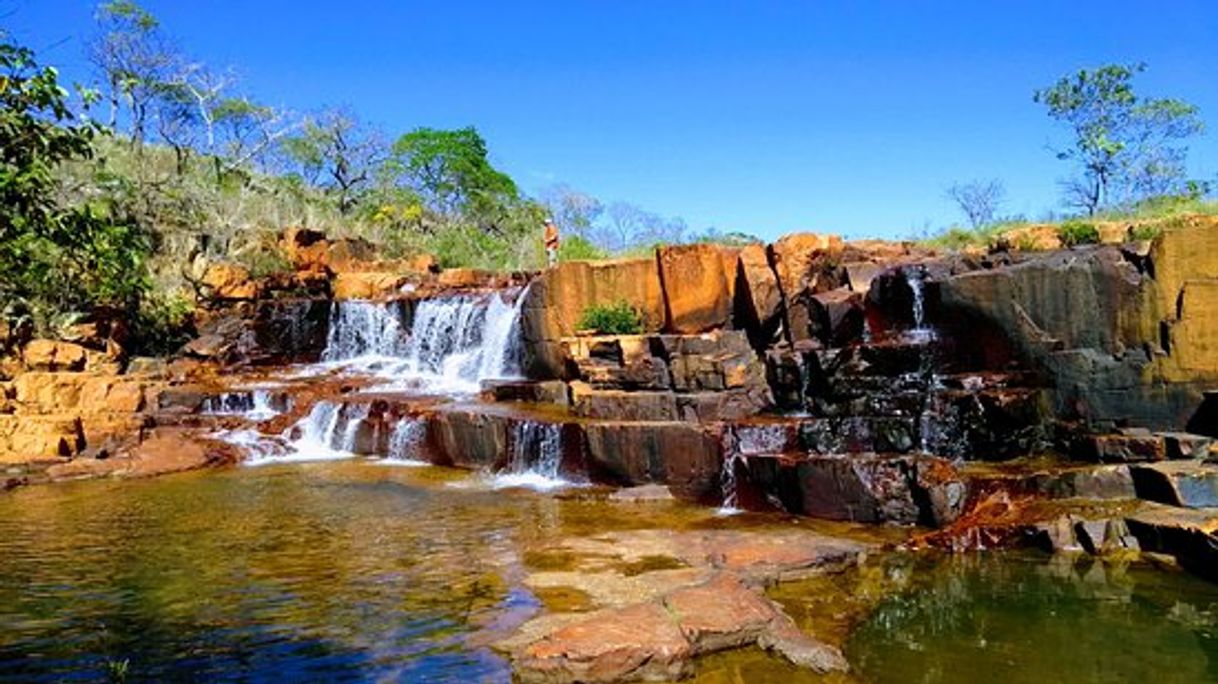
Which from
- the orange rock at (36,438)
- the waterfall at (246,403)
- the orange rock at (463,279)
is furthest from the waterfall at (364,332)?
the orange rock at (36,438)

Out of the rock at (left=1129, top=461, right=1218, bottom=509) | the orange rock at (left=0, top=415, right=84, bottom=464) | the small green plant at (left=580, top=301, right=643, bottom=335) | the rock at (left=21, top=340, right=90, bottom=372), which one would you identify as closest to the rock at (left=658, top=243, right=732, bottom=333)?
the small green plant at (left=580, top=301, right=643, bottom=335)

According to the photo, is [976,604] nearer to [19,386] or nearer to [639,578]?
[639,578]

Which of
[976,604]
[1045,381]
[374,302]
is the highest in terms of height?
[374,302]

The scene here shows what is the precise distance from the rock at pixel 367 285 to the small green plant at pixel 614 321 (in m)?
8.17

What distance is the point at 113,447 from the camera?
1521cm

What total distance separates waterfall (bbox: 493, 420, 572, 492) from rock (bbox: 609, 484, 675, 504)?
134 cm

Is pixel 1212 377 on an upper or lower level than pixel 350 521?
upper

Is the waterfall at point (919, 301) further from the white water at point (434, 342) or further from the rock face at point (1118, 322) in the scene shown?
the white water at point (434, 342)

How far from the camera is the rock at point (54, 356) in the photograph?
17.2 metres

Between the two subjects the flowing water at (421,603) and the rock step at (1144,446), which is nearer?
the flowing water at (421,603)

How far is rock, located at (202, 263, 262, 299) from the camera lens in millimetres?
22156

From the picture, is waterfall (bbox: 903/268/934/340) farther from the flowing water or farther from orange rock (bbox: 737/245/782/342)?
the flowing water

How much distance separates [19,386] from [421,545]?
11.1 meters

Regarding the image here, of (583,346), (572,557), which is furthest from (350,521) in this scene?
(583,346)
